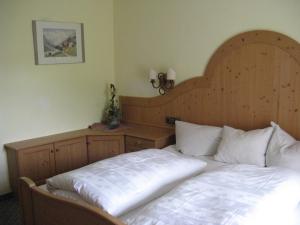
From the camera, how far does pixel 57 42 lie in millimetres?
3654

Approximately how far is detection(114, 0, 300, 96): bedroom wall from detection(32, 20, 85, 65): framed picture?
1.89ft

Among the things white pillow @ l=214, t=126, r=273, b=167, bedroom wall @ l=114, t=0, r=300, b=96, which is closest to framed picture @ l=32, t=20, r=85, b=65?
bedroom wall @ l=114, t=0, r=300, b=96

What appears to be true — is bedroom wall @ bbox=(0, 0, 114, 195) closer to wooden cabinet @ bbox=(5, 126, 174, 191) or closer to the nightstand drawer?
wooden cabinet @ bbox=(5, 126, 174, 191)

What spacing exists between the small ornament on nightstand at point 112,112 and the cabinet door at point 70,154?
1.36 ft

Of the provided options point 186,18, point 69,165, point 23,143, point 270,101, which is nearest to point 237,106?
point 270,101

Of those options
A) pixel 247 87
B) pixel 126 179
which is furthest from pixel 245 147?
pixel 126 179

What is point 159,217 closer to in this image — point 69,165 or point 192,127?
point 192,127

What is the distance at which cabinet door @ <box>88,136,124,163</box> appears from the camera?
148 inches

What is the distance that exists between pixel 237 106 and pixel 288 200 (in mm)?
1394

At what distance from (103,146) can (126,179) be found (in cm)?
181

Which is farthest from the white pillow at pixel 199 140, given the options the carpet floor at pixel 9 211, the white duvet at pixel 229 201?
the carpet floor at pixel 9 211

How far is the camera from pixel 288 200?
188cm

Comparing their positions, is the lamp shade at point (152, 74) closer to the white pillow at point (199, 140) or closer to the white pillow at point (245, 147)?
the white pillow at point (199, 140)

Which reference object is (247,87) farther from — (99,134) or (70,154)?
(70,154)
